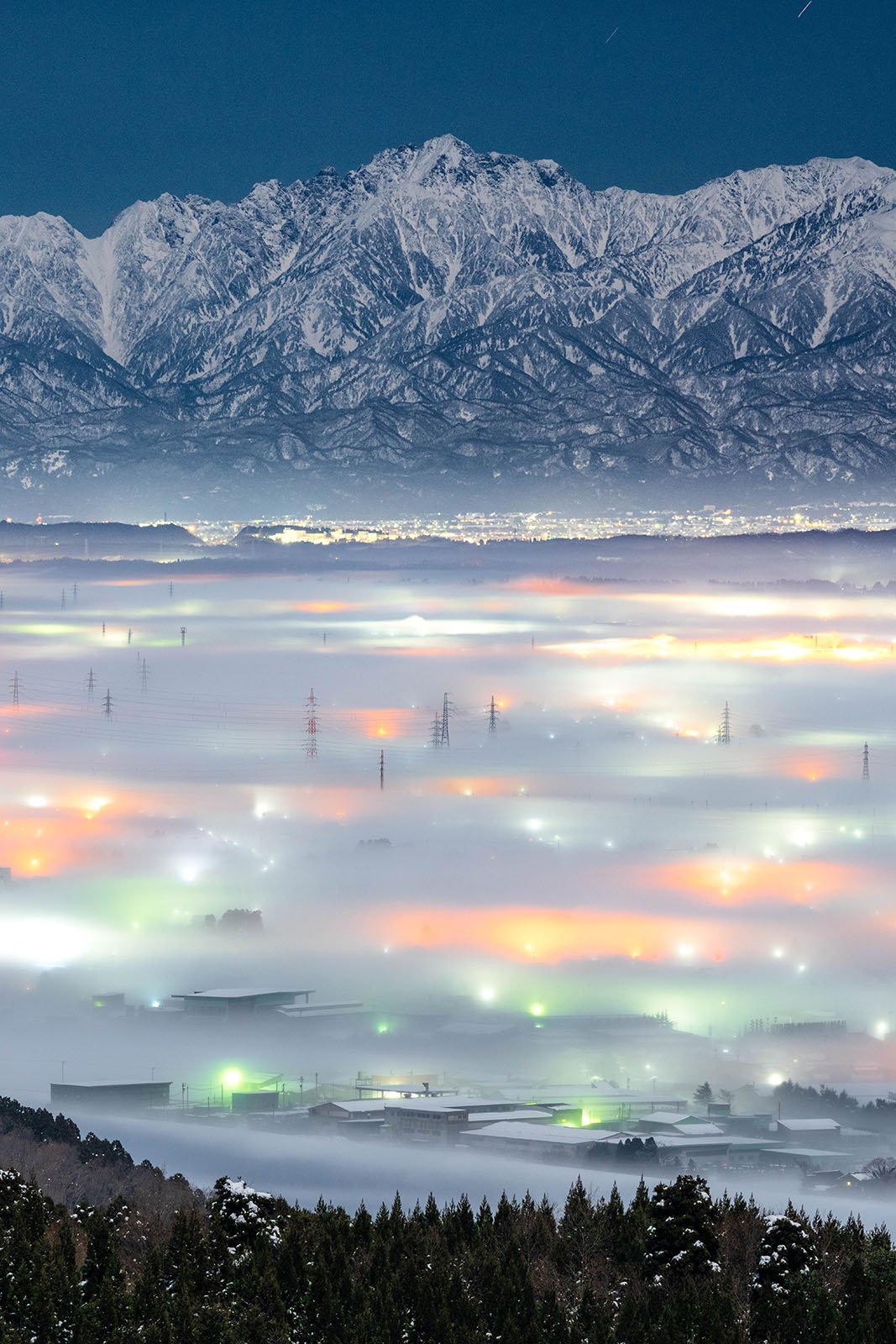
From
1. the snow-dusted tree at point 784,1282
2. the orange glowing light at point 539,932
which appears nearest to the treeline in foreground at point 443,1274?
the snow-dusted tree at point 784,1282

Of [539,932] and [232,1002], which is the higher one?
[539,932]

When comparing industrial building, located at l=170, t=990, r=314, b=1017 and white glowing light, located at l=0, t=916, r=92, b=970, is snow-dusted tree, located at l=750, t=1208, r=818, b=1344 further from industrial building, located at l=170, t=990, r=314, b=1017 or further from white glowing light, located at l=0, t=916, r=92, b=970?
white glowing light, located at l=0, t=916, r=92, b=970

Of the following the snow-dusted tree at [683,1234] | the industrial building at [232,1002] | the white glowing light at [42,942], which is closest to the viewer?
the snow-dusted tree at [683,1234]

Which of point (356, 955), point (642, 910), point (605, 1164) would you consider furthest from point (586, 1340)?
point (642, 910)

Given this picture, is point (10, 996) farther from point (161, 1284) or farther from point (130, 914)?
point (161, 1284)

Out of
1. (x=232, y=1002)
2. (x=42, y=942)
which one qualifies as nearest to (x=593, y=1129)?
(x=232, y=1002)

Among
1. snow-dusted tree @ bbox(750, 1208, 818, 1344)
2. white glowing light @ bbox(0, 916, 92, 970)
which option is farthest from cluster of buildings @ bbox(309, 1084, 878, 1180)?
white glowing light @ bbox(0, 916, 92, 970)

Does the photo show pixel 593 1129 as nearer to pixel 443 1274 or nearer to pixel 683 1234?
pixel 683 1234

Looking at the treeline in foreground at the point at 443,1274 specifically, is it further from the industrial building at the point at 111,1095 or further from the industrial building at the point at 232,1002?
the industrial building at the point at 232,1002
